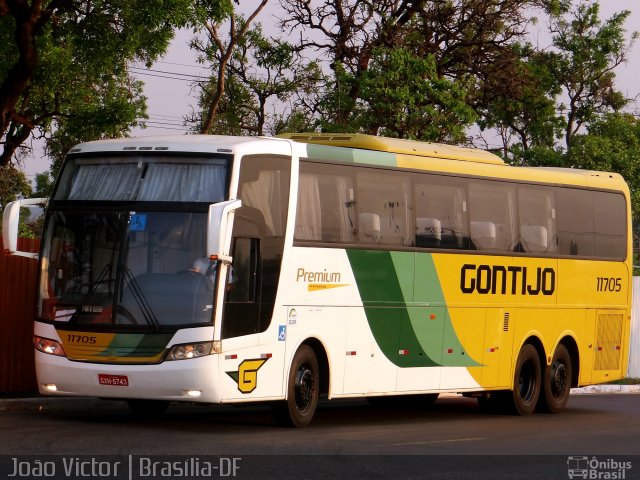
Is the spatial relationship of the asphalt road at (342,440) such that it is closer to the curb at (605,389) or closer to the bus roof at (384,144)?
the bus roof at (384,144)

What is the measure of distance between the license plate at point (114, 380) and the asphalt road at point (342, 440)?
20.2 inches

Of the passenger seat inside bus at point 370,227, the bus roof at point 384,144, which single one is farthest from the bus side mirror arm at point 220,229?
the bus roof at point 384,144

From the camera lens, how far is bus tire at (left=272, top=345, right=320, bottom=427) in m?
15.9

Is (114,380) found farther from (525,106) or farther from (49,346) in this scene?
(525,106)

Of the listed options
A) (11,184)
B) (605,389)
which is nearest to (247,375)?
(605,389)

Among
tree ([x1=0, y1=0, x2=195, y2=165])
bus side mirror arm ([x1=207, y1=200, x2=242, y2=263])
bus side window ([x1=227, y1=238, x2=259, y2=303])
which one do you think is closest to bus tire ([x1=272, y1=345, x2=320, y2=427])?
bus side window ([x1=227, y1=238, x2=259, y2=303])

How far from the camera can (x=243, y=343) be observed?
49.6 feet

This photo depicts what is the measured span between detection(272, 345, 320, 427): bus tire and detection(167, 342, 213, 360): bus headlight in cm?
143

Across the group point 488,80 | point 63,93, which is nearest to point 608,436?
point 63,93

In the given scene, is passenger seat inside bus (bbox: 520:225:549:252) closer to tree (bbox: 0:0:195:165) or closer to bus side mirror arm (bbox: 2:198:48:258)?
tree (bbox: 0:0:195:165)

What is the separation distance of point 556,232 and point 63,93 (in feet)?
31.4

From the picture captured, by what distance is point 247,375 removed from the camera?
1512 cm

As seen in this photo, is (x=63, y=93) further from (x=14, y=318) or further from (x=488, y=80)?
(x=488, y=80)

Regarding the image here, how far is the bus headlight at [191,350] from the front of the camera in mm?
14672
